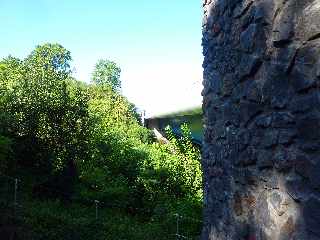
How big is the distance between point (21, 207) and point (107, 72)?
47.1 meters

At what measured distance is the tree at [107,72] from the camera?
2255 inches

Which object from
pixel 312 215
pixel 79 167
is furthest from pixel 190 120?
pixel 312 215

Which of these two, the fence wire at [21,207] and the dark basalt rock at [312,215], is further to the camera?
the fence wire at [21,207]

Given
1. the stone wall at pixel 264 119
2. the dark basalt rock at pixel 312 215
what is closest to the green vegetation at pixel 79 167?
the stone wall at pixel 264 119

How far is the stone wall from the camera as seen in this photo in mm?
2285

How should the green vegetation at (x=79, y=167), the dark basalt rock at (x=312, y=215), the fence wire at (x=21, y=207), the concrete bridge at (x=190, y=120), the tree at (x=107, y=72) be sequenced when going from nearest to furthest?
1. the dark basalt rock at (x=312, y=215)
2. the fence wire at (x=21, y=207)
3. the green vegetation at (x=79, y=167)
4. the concrete bridge at (x=190, y=120)
5. the tree at (x=107, y=72)

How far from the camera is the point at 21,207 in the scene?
11.4 meters

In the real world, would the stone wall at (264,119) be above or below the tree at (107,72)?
below

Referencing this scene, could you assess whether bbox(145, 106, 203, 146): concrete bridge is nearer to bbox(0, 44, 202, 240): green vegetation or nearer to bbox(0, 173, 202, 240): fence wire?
bbox(0, 44, 202, 240): green vegetation

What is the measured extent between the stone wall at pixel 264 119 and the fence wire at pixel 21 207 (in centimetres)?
663

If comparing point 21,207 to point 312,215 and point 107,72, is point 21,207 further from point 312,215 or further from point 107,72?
point 107,72

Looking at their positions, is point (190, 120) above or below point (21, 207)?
above

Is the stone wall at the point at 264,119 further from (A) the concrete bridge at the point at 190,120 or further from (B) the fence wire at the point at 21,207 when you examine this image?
(A) the concrete bridge at the point at 190,120

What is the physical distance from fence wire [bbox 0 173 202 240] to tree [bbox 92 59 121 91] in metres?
43.3
